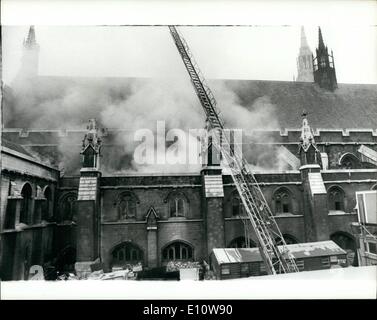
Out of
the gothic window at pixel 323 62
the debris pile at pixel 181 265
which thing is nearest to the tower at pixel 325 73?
the gothic window at pixel 323 62

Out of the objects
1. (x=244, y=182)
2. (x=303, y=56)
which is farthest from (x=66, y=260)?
(x=303, y=56)

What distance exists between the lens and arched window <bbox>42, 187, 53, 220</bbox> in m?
13.0

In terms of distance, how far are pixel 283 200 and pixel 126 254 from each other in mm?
8074

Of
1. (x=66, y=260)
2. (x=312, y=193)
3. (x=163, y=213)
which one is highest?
(x=312, y=193)

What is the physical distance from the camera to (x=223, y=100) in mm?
15906

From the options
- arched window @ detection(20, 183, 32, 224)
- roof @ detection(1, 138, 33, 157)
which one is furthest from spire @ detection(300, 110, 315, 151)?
roof @ detection(1, 138, 33, 157)

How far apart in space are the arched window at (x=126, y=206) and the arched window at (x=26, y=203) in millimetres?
3745

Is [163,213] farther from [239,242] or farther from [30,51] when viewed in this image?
[30,51]

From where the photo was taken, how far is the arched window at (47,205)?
42.5 feet

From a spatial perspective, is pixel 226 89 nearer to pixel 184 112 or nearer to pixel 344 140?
pixel 184 112

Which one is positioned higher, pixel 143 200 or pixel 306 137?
pixel 306 137

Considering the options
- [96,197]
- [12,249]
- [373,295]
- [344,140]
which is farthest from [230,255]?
[344,140]

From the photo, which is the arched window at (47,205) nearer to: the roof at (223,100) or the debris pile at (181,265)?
the roof at (223,100)

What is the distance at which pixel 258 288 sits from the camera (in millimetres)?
8859
